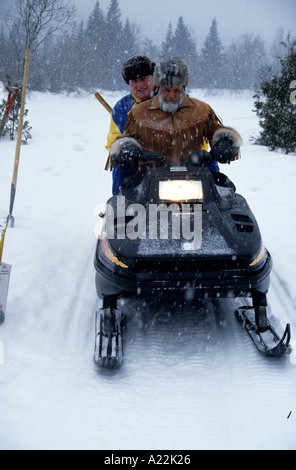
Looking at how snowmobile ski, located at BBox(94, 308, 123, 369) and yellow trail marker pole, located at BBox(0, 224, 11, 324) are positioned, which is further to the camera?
yellow trail marker pole, located at BBox(0, 224, 11, 324)

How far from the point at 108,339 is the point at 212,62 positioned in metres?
54.2

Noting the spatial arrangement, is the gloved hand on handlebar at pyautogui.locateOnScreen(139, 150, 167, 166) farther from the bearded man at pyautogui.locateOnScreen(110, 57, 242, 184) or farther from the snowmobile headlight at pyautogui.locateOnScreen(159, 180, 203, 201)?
the snowmobile headlight at pyautogui.locateOnScreen(159, 180, 203, 201)

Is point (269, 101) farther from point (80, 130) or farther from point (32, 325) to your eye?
point (32, 325)

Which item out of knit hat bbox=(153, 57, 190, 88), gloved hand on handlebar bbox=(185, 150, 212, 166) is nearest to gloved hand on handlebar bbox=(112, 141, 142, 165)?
gloved hand on handlebar bbox=(185, 150, 212, 166)

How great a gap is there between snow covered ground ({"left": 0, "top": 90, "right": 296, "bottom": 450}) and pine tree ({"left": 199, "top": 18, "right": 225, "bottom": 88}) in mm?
51452

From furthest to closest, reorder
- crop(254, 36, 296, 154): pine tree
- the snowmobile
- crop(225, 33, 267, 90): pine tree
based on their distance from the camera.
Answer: crop(225, 33, 267, 90): pine tree
crop(254, 36, 296, 154): pine tree
the snowmobile

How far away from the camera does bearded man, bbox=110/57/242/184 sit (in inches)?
129

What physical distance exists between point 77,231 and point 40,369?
261 centimetres

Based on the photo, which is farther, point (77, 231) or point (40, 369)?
point (77, 231)

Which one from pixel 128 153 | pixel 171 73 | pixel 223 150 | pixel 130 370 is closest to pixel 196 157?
pixel 223 150

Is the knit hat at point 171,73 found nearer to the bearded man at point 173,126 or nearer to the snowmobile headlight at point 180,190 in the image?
the bearded man at point 173,126

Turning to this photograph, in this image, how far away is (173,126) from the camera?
335cm
